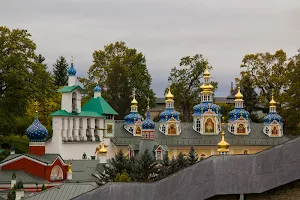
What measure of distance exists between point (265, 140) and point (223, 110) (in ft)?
67.0

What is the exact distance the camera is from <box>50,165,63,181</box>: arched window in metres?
38.5

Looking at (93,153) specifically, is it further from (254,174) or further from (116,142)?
(254,174)

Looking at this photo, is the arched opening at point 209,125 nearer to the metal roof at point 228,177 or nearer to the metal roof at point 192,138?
the metal roof at point 192,138

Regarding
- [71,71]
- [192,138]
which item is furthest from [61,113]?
[192,138]

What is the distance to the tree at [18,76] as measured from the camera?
4031cm

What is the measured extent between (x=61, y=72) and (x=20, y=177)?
4928 cm

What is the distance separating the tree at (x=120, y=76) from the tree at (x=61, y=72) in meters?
8.77

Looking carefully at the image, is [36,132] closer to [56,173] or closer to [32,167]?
[32,167]

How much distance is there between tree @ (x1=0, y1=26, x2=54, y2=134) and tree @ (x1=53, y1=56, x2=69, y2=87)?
41127 mm

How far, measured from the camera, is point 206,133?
59.2 m

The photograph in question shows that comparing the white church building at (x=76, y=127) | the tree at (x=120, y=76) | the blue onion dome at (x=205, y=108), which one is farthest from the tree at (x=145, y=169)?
the tree at (x=120, y=76)

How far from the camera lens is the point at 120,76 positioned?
74188 mm

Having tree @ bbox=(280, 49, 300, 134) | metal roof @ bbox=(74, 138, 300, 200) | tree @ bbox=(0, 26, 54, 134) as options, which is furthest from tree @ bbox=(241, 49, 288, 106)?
metal roof @ bbox=(74, 138, 300, 200)

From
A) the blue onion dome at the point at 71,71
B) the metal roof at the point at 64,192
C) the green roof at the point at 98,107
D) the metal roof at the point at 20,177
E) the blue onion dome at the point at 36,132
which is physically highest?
the blue onion dome at the point at 71,71
